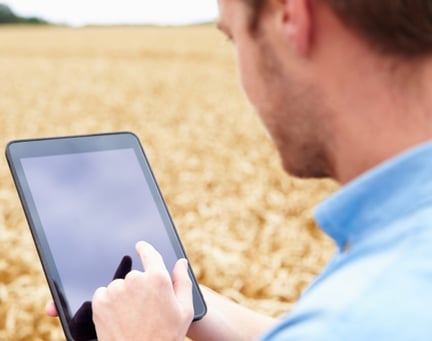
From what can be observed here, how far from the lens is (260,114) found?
3.47ft

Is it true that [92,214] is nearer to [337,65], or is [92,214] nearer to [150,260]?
[150,260]

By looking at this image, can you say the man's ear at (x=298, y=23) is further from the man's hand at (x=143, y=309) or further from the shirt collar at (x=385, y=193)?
the man's hand at (x=143, y=309)

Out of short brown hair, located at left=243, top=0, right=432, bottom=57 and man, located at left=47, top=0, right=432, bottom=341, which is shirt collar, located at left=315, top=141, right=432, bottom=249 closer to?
man, located at left=47, top=0, right=432, bottom=341

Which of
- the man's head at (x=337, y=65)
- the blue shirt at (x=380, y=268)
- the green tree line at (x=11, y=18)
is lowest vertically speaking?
the green tree line at (x=11, y=18)

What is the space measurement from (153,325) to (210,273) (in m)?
2.84

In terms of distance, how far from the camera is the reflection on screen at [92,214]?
1418 millimetres

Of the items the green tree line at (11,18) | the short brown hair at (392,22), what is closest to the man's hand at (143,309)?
the short brown hair at (392,22)

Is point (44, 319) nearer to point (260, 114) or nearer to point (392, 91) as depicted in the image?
point (260, 114)

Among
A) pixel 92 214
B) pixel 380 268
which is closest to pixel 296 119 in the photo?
pixel 380 268

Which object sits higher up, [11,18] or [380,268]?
[380,268]

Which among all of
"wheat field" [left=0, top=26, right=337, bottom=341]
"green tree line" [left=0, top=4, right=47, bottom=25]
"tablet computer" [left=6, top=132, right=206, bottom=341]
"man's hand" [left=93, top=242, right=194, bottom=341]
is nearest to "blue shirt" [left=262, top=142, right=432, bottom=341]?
"man's hand" [left=93, top=242, right=194, bottom=341]

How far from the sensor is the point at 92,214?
58.4 inches

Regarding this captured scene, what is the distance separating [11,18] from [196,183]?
46045 mm

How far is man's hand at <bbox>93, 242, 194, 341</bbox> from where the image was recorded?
1.17 meters
